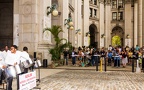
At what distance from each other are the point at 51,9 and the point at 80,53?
16.8ft

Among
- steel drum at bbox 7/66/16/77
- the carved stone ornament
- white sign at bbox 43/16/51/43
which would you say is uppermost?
the carved stone ornament

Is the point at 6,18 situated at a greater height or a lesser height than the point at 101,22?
lesser

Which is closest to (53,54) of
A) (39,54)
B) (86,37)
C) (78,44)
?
(39,54)

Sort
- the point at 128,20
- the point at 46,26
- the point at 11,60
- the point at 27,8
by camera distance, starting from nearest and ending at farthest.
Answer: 1. the point at 11,60
2. the point at 27,8
3. the point at 46,26
4. the point at 128,20

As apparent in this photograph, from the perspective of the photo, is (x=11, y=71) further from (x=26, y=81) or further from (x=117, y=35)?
(x=117, y=35)

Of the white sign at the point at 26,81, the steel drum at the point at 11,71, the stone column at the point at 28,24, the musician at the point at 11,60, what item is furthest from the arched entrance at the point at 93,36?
the steel drum at the point at 11,71

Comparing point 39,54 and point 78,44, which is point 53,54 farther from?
point 78,44

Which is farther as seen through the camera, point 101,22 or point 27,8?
point 101,22

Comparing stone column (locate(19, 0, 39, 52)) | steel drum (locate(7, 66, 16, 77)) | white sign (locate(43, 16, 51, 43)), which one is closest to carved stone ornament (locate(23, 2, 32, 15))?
stone column (locate(19, 0, 39, 52))

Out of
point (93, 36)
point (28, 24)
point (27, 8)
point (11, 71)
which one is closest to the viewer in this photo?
point (11, 71)

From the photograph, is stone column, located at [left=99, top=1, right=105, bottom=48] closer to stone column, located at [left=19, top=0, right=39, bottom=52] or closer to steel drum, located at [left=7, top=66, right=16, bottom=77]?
stone column, located at [left=19, top=0, right=39, bottom=52]

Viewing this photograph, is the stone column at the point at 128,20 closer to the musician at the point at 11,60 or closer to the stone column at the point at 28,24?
the stone column at the point at 28,24

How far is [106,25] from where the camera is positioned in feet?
204

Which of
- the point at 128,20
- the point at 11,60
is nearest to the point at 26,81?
the point at 11,60
